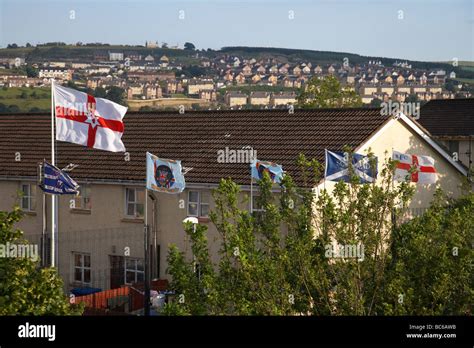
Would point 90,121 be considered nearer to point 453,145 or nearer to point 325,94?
point 325,94

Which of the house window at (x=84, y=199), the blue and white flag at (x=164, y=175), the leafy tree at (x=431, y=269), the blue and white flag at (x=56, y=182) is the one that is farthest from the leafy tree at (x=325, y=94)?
the leafy tree at (x=431, y=269)

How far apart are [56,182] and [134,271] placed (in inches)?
308

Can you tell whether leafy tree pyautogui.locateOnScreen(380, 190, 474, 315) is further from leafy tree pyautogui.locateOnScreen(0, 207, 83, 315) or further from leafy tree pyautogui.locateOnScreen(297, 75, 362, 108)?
leafy tree pyautogui.locateOnScreen(297, 75, 362, 108)

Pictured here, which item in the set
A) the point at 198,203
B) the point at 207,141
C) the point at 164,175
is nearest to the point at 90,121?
the point at 164,175

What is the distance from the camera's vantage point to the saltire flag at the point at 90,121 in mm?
22703

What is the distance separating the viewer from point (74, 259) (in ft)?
108

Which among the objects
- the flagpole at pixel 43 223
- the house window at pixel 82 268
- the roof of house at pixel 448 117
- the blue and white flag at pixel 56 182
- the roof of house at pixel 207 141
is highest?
the roof of house at pixel 448 117

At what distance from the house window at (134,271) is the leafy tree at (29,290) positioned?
1908cm

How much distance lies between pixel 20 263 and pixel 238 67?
57959mm

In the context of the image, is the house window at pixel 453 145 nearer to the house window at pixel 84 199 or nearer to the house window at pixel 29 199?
the house window at pixel 84 199

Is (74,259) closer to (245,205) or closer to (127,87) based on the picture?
(245,205)

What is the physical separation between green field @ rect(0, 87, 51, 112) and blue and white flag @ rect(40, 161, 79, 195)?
20830 mm
